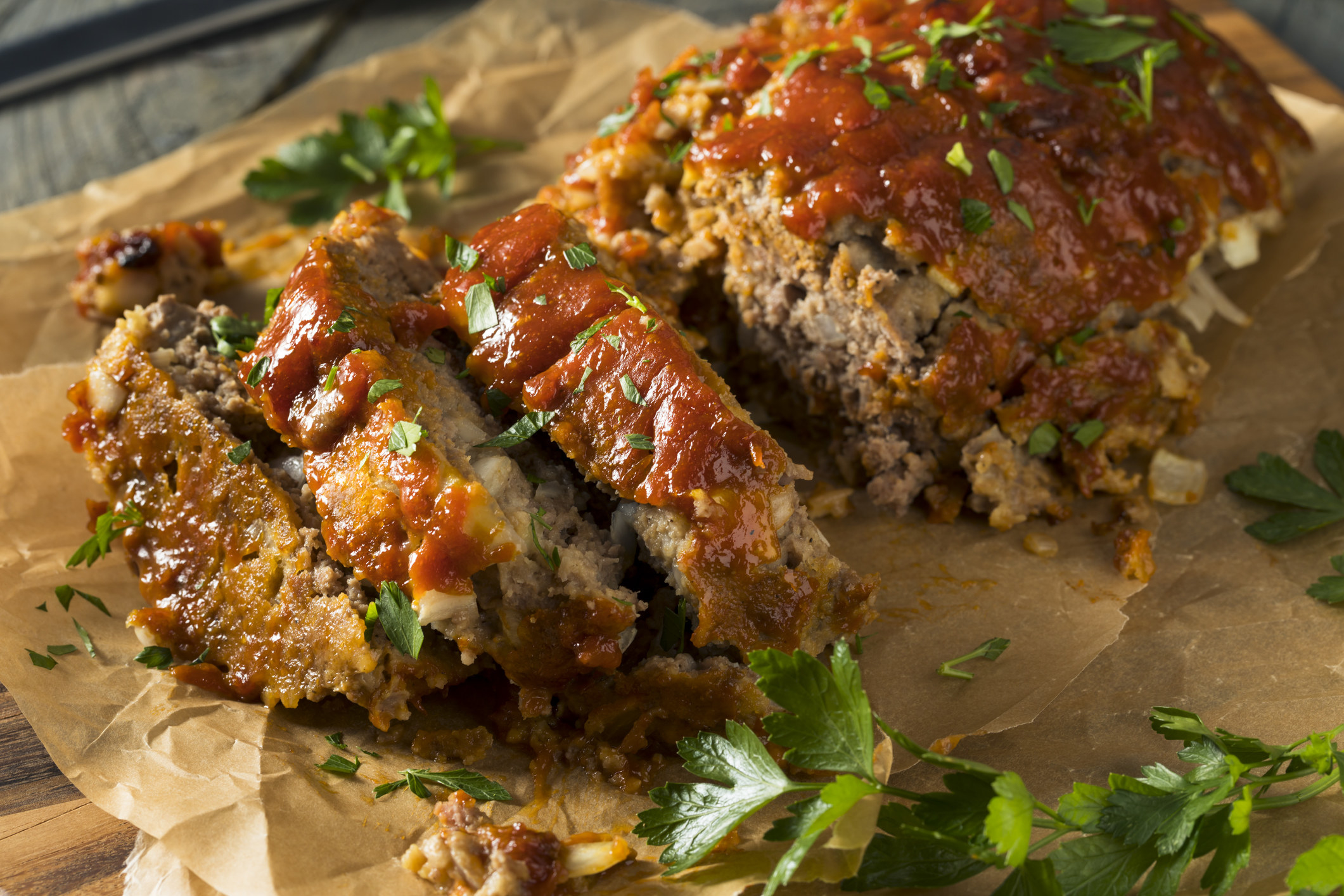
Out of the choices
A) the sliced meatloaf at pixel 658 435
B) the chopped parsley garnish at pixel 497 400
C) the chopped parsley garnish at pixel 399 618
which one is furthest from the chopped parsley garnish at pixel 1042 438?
the chopped parsley garnish at pixel 399 618

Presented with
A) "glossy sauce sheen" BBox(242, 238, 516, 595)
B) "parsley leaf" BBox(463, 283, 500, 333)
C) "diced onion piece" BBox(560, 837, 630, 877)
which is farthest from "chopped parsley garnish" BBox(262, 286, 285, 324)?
"diced onion piece" BBox(560, 837, 630, 877)

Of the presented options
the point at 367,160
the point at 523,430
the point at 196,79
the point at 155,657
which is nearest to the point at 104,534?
the point at 155,657

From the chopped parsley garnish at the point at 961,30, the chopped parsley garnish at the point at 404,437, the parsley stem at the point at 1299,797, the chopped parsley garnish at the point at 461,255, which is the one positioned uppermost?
the chopped parsley garnish at the point at 961,30

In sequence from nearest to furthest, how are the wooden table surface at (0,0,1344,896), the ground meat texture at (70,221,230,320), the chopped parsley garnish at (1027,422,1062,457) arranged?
the chopped parsley garnish at (1027,422,1062,457)
the ground meat texture at (70,221,230,320)
the wooden table surface at (0,0,1344,896)

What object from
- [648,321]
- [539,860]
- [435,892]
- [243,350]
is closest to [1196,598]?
[648,321]

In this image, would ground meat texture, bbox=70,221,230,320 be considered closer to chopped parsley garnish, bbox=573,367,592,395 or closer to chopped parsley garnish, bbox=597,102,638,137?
chopped parsley garnish, bbox=597,102,638,137

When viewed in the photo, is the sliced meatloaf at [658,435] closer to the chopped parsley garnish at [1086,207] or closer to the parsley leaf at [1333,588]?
the chopped parsley garnish at [1086,207]
